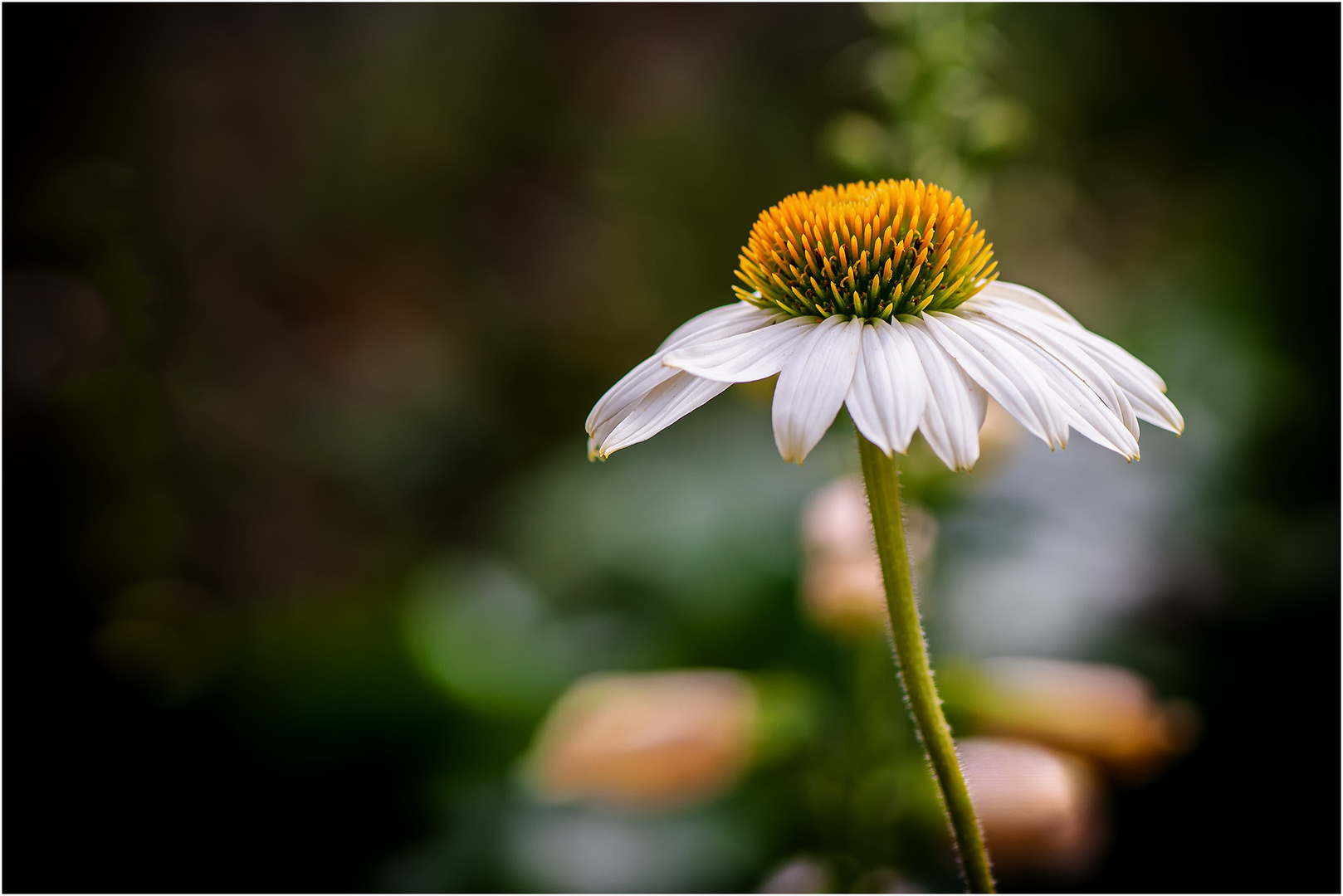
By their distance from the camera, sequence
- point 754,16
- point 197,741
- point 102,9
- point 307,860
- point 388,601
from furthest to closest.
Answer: point 754,16 → point 102,9 → point 388,601 → point 197,741 → point 307,860

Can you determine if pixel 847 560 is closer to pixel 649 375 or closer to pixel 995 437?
pixel 995 437

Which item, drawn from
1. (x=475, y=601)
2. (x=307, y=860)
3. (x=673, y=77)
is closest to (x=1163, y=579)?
(x=475, y=601)

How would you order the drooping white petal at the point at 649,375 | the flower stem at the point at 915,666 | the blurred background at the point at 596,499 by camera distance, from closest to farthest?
the flower stem at the point at 915,666
the drooping white petal at the point at 649,375
the blurred background at the point at 596,499

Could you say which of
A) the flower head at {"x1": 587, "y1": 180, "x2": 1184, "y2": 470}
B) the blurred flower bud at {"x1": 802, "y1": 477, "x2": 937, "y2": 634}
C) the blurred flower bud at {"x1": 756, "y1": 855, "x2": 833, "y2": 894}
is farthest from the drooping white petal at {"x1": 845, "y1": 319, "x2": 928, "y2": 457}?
the blurred flower bud at {"x1": 756, "y1": 855, "x2": 833, "y2": 894}

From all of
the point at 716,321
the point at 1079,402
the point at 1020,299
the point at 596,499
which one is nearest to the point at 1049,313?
the point at 1020,299

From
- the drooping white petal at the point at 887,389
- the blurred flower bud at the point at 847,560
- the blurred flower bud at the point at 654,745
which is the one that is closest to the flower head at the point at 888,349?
the drooping white petal at the point at 887,389

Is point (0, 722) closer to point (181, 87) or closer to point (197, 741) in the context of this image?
point (197, 741)

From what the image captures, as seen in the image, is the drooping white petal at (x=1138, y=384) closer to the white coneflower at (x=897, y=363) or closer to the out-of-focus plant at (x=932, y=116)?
the white coneflower at (x=897, y=363)
